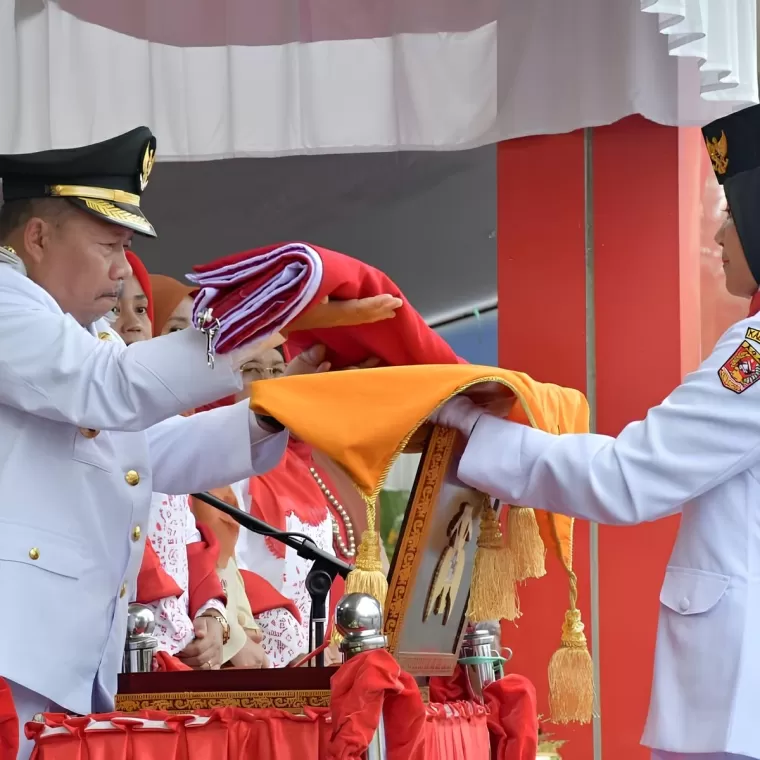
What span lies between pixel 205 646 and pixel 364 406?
1168 mm

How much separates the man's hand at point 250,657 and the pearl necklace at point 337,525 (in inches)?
21.9

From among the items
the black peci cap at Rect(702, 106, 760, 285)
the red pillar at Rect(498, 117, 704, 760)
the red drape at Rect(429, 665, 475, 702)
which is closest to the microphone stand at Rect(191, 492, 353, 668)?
the red drape at Rect(429, 665, 475, 702)

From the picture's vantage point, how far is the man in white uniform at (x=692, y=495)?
2.07 meters

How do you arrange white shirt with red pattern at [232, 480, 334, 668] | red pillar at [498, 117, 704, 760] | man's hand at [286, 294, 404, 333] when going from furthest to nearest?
red pillar at [498, 117, 704, 760]
white shirt with red pattern at [232, 480, 334, 668]
man's hand at [286, 294, 404, 333]

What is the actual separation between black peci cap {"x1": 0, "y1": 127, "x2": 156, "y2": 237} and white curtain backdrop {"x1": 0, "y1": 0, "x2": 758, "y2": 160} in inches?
80.1

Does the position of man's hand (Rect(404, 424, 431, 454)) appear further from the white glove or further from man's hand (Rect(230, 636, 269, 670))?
man's hand (Rect(230, 636, 269, 670))

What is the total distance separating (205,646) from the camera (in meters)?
2.96

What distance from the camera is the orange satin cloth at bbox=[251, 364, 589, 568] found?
6.50ft

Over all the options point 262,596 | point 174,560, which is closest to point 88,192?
point 174,560

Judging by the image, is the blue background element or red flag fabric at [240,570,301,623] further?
the blue background element

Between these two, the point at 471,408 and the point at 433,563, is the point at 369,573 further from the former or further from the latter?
the point at 471,408

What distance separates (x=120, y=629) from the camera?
226cm

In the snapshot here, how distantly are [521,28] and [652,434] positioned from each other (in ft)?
7.95

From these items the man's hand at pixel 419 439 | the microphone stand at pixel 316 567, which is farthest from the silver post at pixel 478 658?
the man's hand at pixel 419 439
